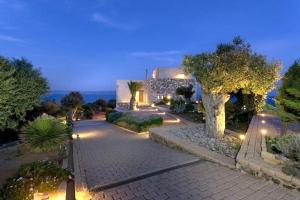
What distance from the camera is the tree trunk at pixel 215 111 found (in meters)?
8.67

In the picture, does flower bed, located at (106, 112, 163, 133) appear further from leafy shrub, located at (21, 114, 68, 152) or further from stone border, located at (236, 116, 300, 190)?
stone border, located at (236, 116, 300, 190)

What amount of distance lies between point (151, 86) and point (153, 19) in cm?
5453

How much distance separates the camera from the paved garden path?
434 cm

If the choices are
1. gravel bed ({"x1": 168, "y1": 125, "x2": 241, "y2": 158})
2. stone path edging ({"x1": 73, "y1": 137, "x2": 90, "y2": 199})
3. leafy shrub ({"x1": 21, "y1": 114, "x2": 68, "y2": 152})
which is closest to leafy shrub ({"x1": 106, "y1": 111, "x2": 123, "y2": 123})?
gravel bed ({"x1": 168, "y1": 125, "x2": 241, "y2": 158})

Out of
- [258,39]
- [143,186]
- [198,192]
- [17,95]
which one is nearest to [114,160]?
[143,186]

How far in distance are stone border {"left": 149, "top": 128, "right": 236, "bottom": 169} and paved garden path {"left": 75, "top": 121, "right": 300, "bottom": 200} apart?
0.21 m

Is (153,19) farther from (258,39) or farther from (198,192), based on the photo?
(198,192)

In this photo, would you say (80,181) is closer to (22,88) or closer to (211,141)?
(211,141)

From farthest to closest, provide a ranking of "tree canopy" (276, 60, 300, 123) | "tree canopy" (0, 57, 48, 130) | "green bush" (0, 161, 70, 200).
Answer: "tree canopy" (0, 57, 48, 130), "tree canopy" (276, 60, 300, 123), "green bush" (0, 161, 70, 200)

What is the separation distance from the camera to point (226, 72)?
7.80m

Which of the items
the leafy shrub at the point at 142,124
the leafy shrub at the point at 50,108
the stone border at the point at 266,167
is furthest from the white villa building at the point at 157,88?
the stone border at the point at 266,167

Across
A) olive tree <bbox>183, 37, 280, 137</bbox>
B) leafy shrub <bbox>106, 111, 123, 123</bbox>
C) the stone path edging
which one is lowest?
the stone path edging

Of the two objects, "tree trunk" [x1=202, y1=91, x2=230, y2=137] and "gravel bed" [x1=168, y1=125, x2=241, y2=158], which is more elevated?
"tree trunk" [x1=202, y1=91, x2=230, y2=137]

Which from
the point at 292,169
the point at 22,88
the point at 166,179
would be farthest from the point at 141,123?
the point at 292,169
